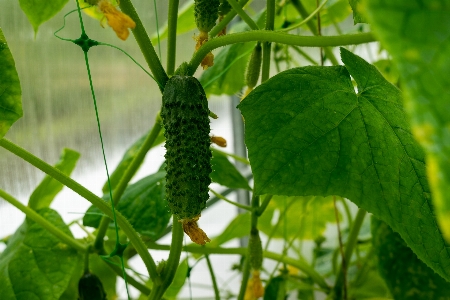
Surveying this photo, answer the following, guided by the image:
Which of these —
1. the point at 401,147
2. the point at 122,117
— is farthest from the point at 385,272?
the point at 122,117

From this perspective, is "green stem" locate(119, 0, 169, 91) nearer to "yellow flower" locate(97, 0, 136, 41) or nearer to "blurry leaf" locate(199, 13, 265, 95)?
"yellow flower" locate(97, 0, 136, 41)

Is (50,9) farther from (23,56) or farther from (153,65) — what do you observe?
(23,56)

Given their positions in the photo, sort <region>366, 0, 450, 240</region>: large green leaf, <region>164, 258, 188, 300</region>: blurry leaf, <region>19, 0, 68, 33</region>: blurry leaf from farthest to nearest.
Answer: <region>164, 258, 188, 300</region>: blurry leaf, <region>19, 0, 68, 33</region>: blurry leaf, <region>366, 0, 450, 240</region>: large green leaf

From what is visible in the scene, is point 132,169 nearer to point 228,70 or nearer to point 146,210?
point 146,210

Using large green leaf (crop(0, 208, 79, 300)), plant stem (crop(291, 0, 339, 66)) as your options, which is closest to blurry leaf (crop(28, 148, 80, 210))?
large green leaf (crop(0, 208, 79, 300))

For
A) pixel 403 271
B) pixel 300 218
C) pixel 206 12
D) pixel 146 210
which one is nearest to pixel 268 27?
pixel 206 12

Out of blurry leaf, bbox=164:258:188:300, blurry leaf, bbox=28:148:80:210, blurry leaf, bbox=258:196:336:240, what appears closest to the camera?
blurry leaf, bbox=28:148:80:210

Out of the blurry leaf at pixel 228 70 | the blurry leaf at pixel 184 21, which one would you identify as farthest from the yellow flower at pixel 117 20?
the blurry leaf at pixel 184 21
